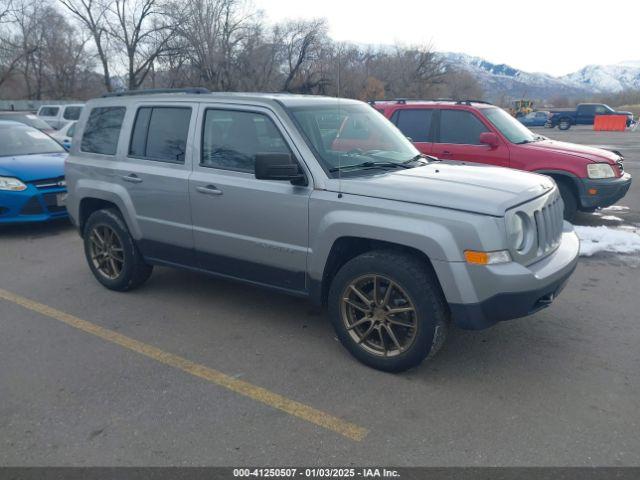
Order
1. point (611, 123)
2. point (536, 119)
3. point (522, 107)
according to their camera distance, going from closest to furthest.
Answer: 1. point (611, 123)
2. point (536, 119)
3. point (522, 107)

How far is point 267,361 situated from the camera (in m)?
3.98

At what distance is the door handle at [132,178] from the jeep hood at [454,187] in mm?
1987

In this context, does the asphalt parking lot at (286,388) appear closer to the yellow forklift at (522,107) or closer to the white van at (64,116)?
the white van at (64,116)

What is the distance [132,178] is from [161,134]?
48 centimetres

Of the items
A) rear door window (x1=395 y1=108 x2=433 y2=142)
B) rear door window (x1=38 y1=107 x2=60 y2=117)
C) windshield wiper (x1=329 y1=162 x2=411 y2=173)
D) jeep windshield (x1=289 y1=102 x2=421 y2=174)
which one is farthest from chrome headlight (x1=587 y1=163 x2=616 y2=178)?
rear door window (x1=38 y1=107 x2=60 y2=117)

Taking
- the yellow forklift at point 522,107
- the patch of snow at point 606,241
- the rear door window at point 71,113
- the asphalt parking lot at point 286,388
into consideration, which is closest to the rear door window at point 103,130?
the asphalt parking lot at point 286,388

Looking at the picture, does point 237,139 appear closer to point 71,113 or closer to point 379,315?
point 379,315

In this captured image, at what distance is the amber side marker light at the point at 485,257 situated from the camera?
3.31 m

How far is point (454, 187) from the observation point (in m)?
3.70

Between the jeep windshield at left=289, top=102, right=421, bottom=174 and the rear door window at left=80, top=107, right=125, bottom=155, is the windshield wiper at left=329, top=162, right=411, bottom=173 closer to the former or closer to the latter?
the jeep windshield at left=289, top=102, right=421, bottom=174

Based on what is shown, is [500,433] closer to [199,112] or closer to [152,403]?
[152,403]

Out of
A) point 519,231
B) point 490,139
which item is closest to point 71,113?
point 490,139

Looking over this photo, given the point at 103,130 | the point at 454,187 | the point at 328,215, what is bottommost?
the point at 328,215

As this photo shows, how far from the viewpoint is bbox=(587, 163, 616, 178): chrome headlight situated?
24.6 ft
